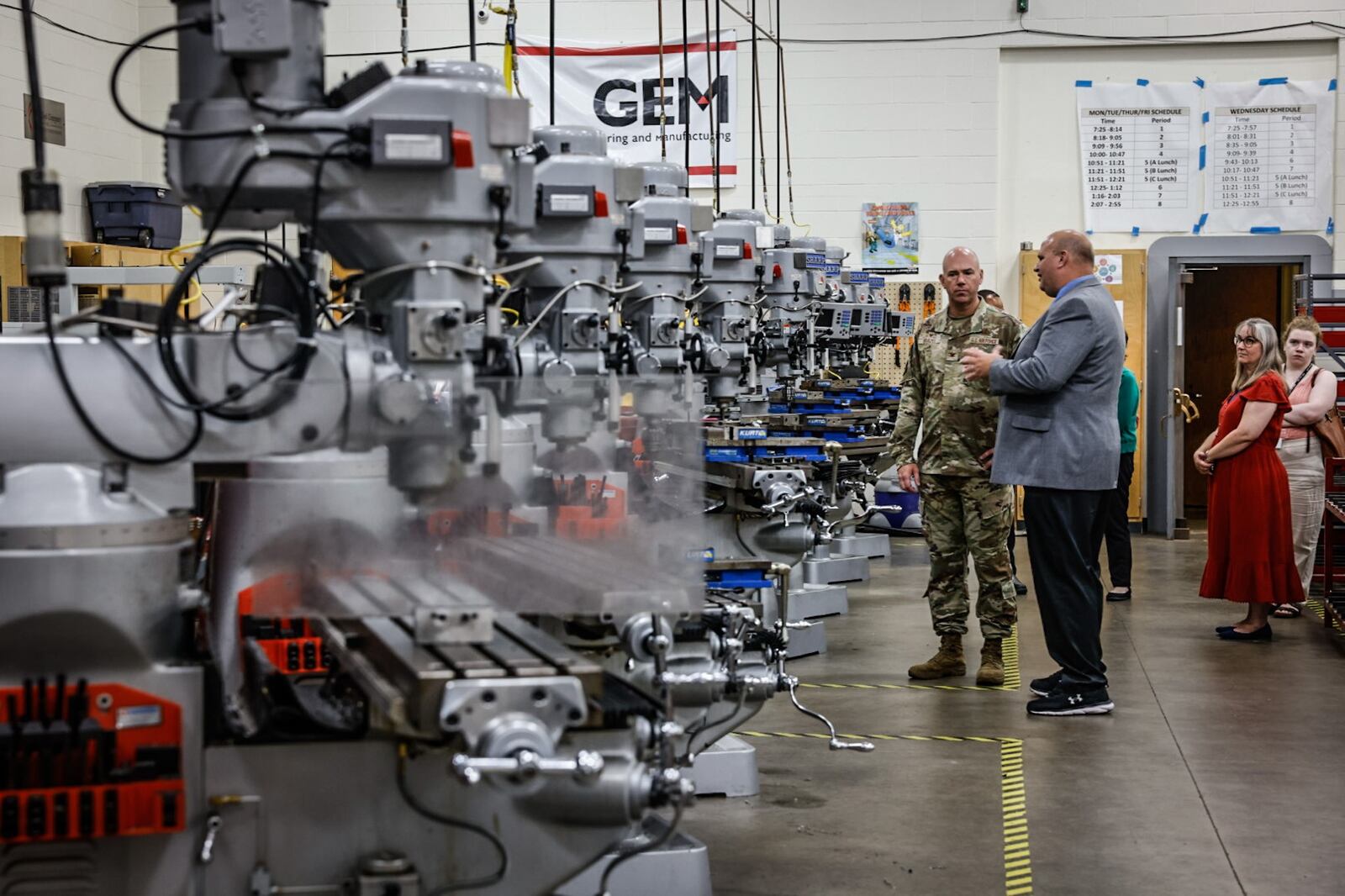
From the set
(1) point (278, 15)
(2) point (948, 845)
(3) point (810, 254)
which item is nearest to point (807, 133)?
(3) point (810, 254)

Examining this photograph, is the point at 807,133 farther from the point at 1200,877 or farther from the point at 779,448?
the point at 1200,877

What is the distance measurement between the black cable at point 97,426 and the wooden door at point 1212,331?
1064cm

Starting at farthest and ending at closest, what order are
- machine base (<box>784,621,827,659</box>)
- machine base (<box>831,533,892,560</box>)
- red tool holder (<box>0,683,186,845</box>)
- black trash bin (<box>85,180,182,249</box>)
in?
black trash bin (<box>85,180,182,249</box>)
machine base (<box>831,533,892,560</box>)
machine base (<box>784,621,827,659</box>)
red tool holder (<box>0,683,186,845</box>)

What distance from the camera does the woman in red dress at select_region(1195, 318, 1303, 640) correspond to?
6383mm

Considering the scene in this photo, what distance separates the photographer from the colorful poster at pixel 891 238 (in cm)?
1062

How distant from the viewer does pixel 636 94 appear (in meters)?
10.8

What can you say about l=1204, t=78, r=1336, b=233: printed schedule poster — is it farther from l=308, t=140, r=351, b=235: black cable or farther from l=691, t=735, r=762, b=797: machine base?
l=308, t=140, r=351, b=235: black cable

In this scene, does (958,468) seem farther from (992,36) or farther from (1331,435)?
(992,36)

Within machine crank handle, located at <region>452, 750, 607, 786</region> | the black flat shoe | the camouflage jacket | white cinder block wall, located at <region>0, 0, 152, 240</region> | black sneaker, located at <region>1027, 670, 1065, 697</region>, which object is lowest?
the black flat shoe

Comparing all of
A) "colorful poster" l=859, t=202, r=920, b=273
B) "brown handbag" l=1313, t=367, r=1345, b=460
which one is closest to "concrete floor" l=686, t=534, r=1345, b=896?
"brown handbag" l=1313, t=367, r=1345, b=460

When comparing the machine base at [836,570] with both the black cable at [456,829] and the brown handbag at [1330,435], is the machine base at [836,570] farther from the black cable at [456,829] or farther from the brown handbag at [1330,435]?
the black cable at [456,829]

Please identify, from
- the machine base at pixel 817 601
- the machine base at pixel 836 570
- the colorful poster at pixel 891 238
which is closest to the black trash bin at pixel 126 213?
the colorful poster at pixel 891 238

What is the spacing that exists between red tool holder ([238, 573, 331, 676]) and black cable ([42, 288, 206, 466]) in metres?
0.25

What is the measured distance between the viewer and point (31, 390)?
7.72 ft
